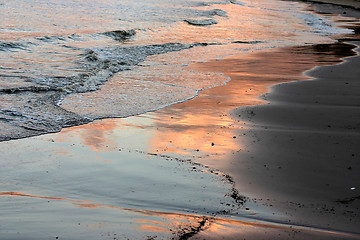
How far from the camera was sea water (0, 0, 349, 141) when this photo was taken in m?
6.84

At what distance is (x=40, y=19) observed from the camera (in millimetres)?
21453

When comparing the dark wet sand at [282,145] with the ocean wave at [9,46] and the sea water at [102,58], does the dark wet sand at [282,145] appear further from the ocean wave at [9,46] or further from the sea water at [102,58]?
the ocean wave at [9,46]

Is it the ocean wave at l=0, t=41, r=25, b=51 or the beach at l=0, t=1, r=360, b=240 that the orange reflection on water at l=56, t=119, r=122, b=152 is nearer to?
the beach at l=0, t=1, r=360, b=240

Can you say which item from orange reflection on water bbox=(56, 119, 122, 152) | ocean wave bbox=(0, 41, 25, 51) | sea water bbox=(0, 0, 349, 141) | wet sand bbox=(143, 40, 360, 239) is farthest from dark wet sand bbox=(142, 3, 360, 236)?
ocean wave bbox=(0, 41, 25, 51)

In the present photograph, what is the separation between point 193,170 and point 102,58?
A: 28.2 feet

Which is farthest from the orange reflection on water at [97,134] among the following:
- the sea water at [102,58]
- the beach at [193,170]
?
the sea water at [102,58]

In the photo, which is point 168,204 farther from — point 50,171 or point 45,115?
point 45,115

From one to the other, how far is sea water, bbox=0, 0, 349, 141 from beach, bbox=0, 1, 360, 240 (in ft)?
0.62

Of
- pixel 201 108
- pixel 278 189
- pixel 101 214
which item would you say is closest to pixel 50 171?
pixel 101 214

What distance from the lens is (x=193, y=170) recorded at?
4.37 metres

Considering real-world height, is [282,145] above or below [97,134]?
above

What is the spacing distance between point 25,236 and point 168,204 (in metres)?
1.14

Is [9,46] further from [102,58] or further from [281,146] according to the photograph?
[281,146]

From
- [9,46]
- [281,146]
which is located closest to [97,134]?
[281,146]
